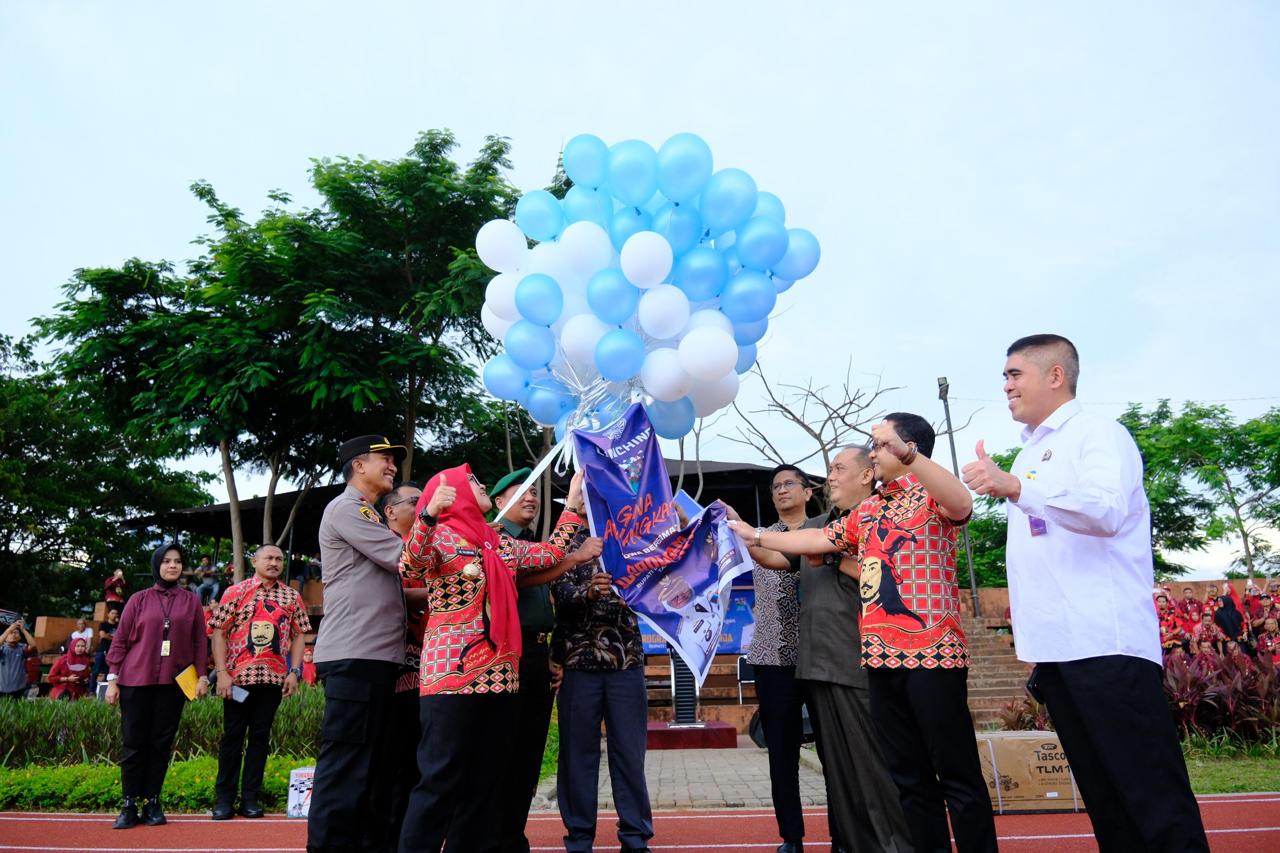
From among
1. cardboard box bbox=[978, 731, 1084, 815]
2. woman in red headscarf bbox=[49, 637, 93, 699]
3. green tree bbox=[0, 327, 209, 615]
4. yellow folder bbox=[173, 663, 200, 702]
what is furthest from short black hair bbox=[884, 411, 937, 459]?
green tree bbox=[0, 327, 209, 615]

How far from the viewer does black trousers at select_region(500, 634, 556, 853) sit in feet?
13.8

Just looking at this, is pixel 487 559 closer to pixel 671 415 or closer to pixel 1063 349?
pixel 671 415

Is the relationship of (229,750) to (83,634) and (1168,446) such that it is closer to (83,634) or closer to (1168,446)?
(83,634)

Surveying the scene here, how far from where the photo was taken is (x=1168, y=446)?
98.8 feet

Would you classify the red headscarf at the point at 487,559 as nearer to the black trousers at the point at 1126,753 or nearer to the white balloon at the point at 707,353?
the white balloon at the point at 707,353

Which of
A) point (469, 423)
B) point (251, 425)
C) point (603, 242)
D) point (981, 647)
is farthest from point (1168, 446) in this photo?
point (603, 242)

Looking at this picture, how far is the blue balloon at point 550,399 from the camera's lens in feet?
16.8

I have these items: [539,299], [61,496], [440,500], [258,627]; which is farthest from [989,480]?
[61,496]

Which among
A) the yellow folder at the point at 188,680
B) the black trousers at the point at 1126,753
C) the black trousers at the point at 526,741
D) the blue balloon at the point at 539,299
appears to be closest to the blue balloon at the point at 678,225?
the blue balloon at the point at 539,299

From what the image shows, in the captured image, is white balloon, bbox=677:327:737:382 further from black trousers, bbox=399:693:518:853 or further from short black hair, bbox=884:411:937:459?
black trousers, bbox=399:693:518:853

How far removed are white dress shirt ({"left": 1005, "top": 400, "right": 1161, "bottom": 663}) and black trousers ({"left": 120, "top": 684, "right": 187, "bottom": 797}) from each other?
545cm

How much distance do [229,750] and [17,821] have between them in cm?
155

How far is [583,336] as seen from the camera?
15.4 ft

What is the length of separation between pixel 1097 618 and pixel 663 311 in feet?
8.58
